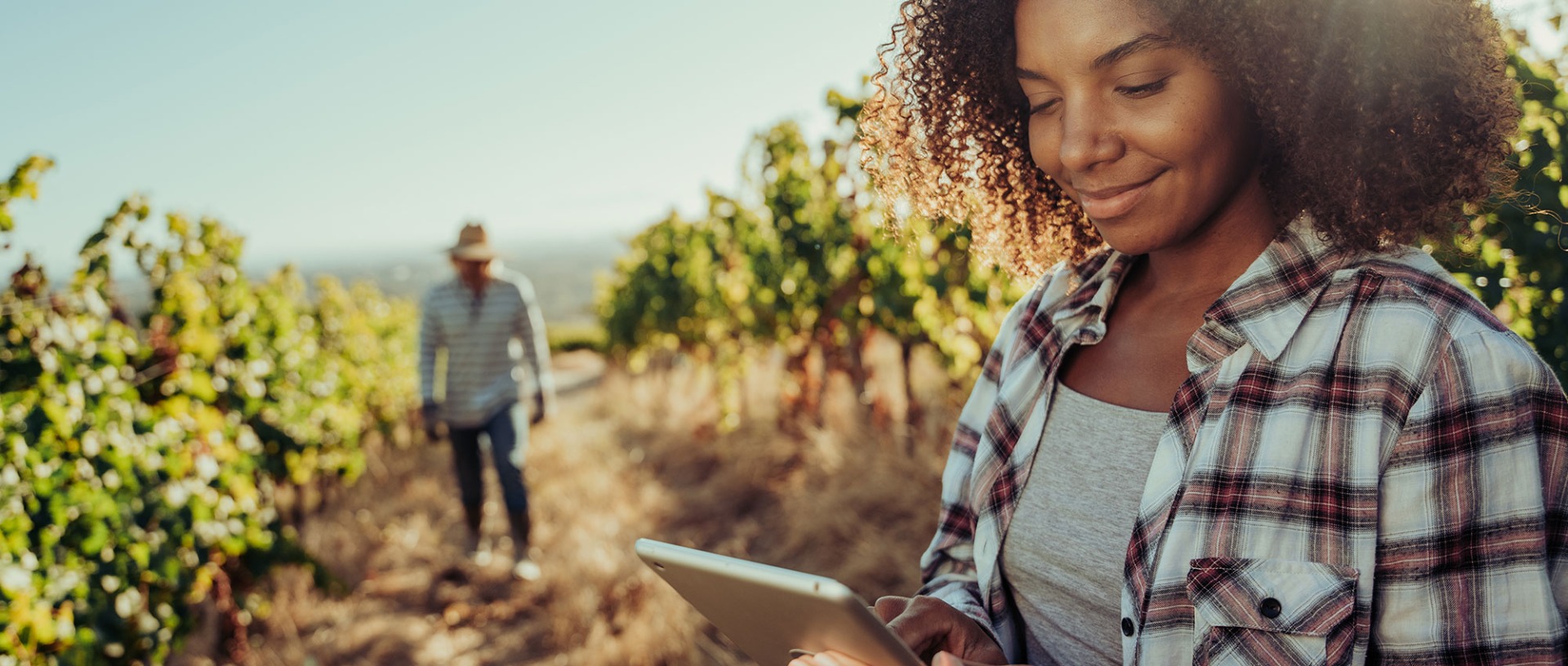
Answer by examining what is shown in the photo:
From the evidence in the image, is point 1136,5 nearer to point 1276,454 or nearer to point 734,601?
point 1276,454

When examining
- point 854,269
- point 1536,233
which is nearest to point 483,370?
point 854,269

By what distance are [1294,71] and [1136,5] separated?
0.72ft

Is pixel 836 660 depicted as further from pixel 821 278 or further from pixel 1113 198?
pixel 821 278

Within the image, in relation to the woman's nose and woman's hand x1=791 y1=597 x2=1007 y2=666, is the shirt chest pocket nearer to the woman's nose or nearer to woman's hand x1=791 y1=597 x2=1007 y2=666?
woman's hand x1=791 y1=597 x2=1007 y2=666

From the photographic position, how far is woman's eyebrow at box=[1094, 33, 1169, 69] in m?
1.16

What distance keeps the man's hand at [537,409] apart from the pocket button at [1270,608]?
4643 mm

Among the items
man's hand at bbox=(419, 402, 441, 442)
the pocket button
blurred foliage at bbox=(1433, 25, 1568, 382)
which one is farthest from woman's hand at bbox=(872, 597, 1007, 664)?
man's hand at bbox=(419, 402, 441, 442)

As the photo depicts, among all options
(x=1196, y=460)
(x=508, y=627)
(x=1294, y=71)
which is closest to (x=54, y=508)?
(x=508, y=627)

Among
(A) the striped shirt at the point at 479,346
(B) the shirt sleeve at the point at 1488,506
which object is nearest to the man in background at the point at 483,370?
(A) the striped shirt at the point at 479,346

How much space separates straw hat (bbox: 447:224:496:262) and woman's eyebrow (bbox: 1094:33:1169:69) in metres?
4.41

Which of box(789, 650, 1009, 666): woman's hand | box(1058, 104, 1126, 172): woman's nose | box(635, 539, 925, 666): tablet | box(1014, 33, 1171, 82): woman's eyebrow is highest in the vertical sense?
box(1014, 33, 1171, 82): woman's eyebrow

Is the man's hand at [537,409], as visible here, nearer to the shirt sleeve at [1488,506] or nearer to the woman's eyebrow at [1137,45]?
the woman's eyebrow at [1137,45]

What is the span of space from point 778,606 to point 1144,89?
30.5 inches

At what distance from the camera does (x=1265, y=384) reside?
1109 millimetres
